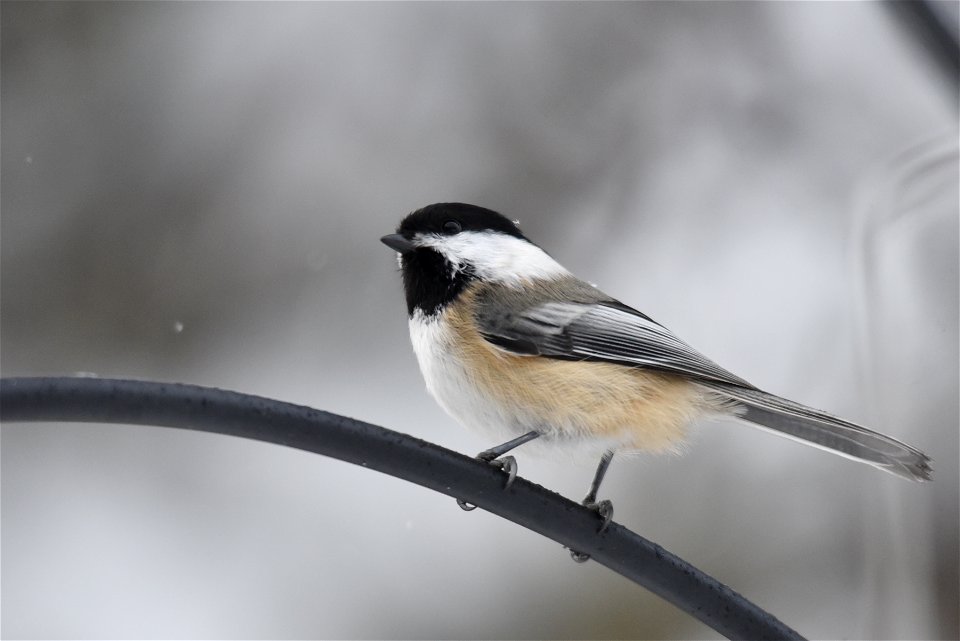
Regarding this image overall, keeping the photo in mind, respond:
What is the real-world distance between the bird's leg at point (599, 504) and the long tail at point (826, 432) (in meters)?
0.32

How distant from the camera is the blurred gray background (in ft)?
11.7

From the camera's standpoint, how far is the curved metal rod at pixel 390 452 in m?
1.38

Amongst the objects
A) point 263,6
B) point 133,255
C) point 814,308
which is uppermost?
point 263,6

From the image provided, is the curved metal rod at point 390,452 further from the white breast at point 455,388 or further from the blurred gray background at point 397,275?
the blurred gray background at point 397,275

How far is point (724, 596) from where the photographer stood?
1.61 m

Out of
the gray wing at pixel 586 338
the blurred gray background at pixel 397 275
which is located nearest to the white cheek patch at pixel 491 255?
the gray wing at pixel 586 338

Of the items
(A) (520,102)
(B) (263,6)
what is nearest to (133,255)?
(B) (263,6)

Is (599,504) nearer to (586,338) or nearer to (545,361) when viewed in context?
(545,361)

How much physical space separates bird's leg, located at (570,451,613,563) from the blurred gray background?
1184 mm

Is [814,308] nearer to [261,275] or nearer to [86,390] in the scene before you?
[261,275]

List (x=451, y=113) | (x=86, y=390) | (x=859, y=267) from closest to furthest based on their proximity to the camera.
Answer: (x=86, y=390), (x=859, y=267), (x=451, y=113)

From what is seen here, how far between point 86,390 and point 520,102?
3392 millimetres

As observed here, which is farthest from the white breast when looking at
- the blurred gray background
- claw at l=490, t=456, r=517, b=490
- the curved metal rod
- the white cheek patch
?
the blurred gray background

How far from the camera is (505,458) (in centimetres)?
182
